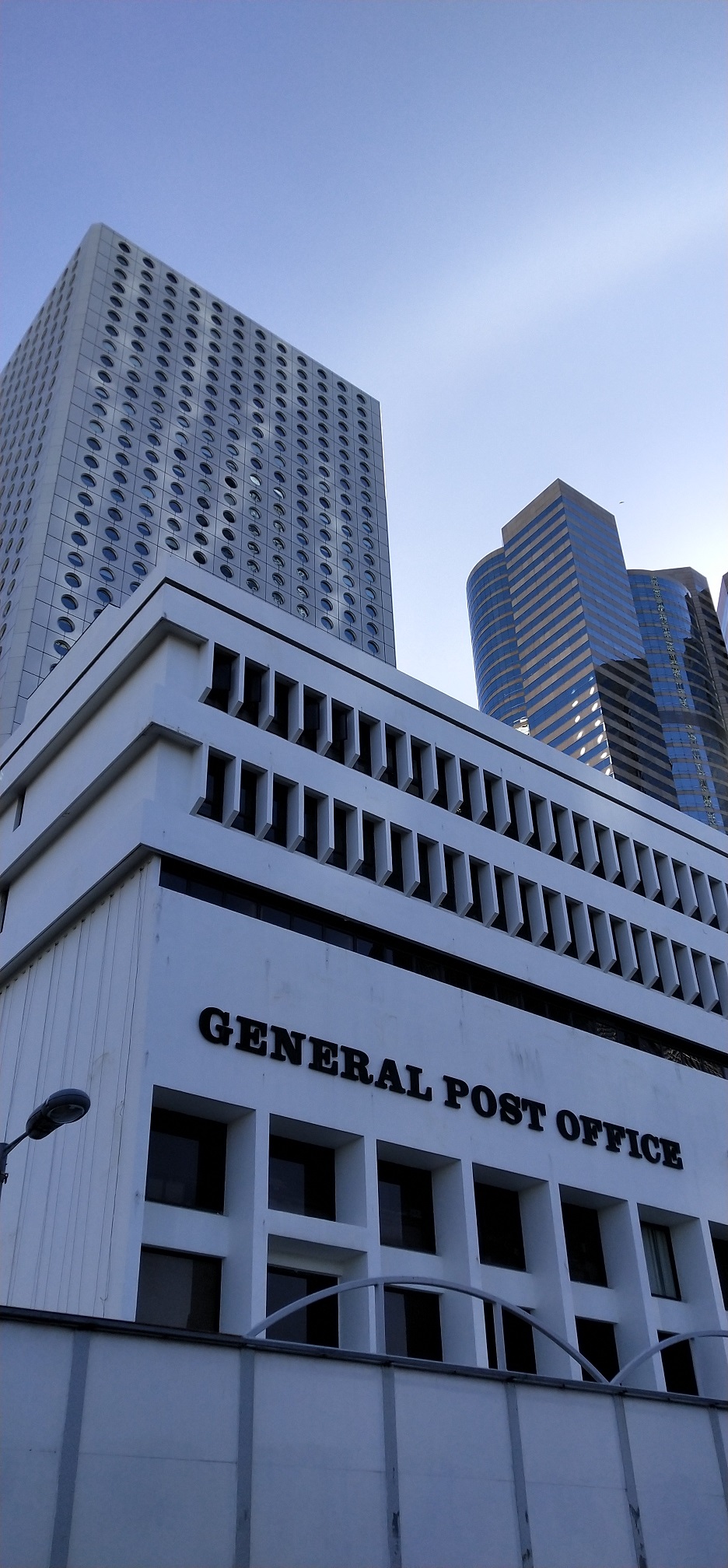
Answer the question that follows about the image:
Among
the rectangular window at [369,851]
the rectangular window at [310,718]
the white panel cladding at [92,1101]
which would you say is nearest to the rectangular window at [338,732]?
the rectangular window at [310,718]

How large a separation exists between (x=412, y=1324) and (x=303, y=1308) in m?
4.26

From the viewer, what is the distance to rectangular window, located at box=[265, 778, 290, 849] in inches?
1448

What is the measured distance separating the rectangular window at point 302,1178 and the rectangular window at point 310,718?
41.2ft

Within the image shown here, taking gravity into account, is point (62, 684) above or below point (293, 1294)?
above

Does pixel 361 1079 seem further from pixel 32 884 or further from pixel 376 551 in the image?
pixel 376 551

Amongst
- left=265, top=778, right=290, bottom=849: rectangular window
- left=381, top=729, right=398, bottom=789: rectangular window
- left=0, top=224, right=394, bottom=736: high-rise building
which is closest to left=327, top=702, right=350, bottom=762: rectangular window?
left=381, top=729, right=398, bottom=789: rectangular window

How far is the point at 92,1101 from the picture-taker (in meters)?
31.3

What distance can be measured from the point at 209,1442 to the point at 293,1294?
39.4 ft

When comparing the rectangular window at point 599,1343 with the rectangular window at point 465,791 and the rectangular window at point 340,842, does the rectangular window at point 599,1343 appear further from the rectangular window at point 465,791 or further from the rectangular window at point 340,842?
the rectangular window at point 465,791

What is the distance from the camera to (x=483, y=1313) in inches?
1310

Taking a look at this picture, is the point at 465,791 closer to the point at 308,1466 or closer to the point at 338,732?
the point at 338,732

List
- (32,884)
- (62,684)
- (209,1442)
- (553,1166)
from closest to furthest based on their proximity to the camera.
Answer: (209,1442) → (553,1166) → (32,884) → (62,684)

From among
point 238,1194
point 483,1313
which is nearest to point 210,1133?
point 238,1194

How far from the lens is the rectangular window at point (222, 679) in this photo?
3812cm
